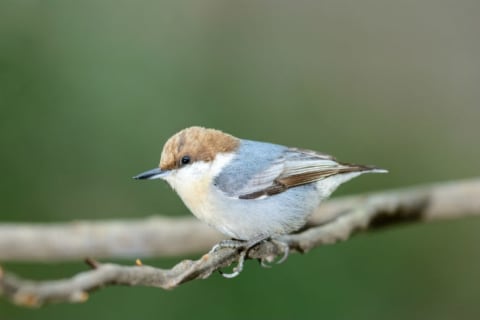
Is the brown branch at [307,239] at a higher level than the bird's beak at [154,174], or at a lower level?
lower

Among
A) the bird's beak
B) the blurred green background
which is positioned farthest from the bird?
the blurred green background

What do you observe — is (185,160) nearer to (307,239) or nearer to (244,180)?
(244,180)

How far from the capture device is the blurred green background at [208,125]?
414cm

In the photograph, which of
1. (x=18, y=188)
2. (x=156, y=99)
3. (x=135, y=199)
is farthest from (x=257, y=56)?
(x=18, y=188)

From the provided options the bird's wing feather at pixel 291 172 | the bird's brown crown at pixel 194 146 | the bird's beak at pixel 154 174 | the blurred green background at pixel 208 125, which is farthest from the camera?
the blurred green background at pixel 208 125

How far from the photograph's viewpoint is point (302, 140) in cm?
530

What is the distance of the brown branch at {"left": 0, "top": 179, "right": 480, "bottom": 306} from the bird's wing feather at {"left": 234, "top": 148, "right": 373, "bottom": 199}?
0.69 feet

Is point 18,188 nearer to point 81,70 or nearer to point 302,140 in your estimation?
point 81,70

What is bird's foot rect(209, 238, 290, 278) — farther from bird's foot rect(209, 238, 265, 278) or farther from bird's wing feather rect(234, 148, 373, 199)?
bird's wing feather rect(234, 148, 373, 199)

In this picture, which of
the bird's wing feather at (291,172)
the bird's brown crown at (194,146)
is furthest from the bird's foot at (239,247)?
the bird's brown crown at (194,146)

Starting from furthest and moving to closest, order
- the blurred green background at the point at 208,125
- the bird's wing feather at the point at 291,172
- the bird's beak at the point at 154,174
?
the blurred green background at the point at 208,125 → the bird's wing feather at the point at 291,172 → the bird's beak at the point at 154,174

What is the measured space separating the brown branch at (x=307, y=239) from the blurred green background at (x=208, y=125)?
74cm

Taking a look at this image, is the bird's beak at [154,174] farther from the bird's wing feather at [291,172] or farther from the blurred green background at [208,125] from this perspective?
the blurred green background at [208,125]

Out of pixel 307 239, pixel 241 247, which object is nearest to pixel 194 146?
pixel 241 247
